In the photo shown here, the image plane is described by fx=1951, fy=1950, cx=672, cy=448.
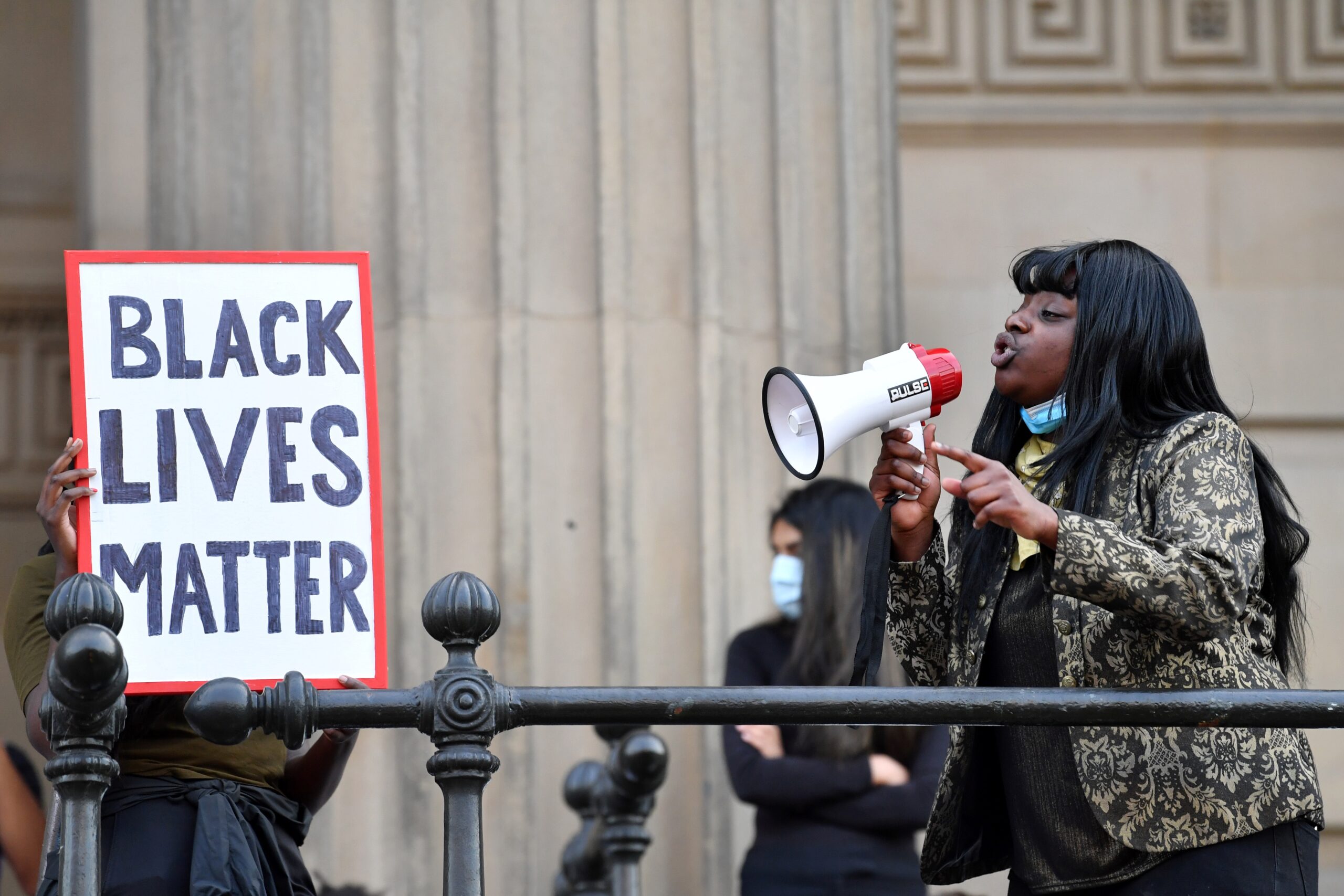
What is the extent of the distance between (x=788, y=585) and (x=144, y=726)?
81.2 inches

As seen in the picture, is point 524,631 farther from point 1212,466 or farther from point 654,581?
point 1212,466

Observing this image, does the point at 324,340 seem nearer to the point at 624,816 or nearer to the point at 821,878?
the point at 624,816

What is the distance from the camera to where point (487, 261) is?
18.2 ft

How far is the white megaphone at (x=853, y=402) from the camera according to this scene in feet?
10.1

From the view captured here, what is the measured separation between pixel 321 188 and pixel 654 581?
1.45m

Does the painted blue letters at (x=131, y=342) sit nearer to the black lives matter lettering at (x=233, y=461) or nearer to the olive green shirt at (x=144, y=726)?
the black lives matter lettering at (x=233, y=461)

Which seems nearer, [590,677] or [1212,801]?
[1212,801]

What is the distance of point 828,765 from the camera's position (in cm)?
471

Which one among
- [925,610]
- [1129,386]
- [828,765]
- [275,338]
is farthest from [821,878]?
[275,338]

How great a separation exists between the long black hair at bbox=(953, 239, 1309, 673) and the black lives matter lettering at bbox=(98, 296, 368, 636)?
3.61 ft

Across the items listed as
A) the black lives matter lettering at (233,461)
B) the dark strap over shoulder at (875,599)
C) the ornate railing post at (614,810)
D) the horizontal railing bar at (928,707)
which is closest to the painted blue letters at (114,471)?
the black lives matter lettering at (233,461)

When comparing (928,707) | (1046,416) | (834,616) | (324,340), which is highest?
(324,340)

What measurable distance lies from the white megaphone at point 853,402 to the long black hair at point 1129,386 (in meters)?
0.21

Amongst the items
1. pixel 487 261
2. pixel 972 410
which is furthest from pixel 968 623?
pixel 972 410
